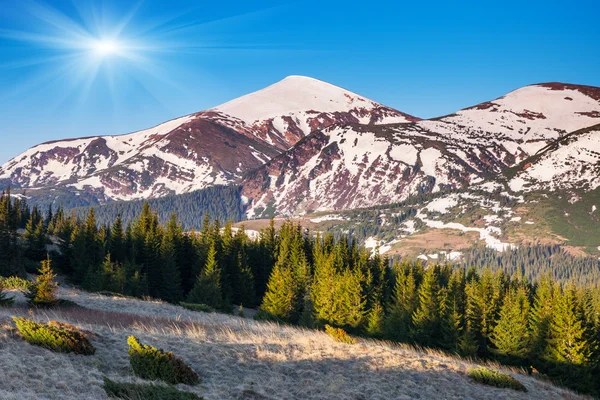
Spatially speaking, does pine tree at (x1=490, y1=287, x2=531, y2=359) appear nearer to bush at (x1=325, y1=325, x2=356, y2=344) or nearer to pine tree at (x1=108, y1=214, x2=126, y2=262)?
bush at (x1=325, y1=325, x2=356, y2=344)

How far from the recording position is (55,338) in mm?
15258

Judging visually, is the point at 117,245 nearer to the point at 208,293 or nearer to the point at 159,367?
the point at 208,293

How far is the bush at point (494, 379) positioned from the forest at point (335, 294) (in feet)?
115

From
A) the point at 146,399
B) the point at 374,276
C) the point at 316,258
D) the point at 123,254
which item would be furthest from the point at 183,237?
the point at 146,399

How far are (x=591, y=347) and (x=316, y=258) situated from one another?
49.1 meters

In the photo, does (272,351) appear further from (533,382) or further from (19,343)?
(533,382)

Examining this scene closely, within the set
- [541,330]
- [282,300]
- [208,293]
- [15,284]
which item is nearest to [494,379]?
[15,284]

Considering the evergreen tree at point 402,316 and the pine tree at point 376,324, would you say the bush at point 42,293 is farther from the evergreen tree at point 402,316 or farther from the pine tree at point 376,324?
the evergreen tree at point 402,316

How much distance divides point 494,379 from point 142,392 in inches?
557

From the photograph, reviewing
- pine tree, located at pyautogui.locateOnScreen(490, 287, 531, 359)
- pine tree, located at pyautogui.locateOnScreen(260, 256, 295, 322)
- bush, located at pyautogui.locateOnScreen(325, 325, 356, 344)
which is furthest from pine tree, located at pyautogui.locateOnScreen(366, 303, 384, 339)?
bush, located at pyautogui.locateOnScreen(325, 325, 356, 344)

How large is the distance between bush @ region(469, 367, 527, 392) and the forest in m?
35.1

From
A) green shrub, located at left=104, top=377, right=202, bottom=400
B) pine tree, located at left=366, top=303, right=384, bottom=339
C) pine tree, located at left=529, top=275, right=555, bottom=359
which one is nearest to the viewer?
green shrub, located at left=104, top=377, right=202, bottom=400

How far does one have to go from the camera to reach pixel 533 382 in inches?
874

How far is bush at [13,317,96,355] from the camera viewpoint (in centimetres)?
1516
